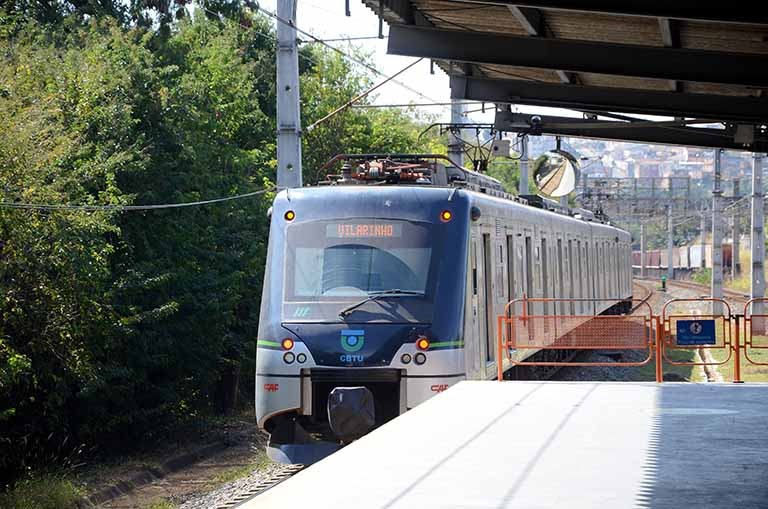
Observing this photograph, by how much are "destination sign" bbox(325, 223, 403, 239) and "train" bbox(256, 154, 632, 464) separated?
0.04 ft

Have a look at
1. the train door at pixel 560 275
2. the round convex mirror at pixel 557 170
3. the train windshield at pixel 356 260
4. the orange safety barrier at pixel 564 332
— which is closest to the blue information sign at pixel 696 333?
the orange safety barrier at pixel 564 332

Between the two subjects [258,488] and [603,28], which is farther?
[258,488]

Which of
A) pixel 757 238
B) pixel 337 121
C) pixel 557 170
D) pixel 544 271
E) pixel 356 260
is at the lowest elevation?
pixel 544 271

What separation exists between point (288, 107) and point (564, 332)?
18.5 feet

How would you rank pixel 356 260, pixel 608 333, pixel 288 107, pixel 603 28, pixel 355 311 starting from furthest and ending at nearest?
pixel 288 107 → pixel 608 333 → pixel 356 260 → pixel 355 311 → pixel 603 28

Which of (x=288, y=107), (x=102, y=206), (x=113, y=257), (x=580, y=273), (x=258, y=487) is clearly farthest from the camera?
(x=580, y=273)

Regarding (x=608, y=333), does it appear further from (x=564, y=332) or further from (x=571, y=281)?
(x=571, y=281)

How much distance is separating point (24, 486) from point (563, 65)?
7.59 m

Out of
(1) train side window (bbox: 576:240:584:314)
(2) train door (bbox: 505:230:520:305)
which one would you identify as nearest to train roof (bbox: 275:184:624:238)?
(2) train door (bbox: 505:230:520:305)

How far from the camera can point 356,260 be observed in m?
14.8

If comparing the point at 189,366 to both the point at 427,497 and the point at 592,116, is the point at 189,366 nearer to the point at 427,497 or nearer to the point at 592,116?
the point at 592,116

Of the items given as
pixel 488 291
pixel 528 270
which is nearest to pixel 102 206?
pixel 488 291

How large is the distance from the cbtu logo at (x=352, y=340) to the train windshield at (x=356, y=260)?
0.33 m

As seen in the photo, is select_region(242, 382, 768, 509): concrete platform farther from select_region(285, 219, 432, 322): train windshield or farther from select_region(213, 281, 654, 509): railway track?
select_region(213, 281, 654, 509): railway track
